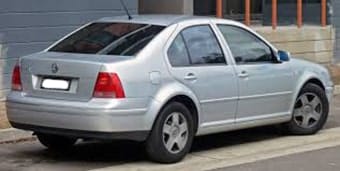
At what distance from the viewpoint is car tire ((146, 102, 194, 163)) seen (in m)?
8.49

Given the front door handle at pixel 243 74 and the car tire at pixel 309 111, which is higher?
the front door handle at pixel 243 74

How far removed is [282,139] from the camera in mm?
10344

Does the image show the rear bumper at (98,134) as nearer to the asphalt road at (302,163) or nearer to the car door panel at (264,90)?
the asphalt road at (302,163)

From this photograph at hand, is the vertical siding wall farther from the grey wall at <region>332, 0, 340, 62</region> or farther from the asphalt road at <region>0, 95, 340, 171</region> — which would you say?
the grey wall at <region>332, 0, 340, 62</region>

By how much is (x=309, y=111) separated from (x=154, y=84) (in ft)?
9.05

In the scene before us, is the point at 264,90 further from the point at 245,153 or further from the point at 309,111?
the point at 309,111

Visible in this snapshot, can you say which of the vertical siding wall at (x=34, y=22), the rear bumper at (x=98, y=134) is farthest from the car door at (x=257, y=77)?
the vertical siding wall at (x=34, y=22)

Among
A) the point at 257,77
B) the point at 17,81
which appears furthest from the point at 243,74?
the point at 17,81

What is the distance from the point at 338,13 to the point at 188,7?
13.5ft

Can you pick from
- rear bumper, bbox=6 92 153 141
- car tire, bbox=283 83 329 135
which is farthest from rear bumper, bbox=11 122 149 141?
car tire, bbox=283 83 329 135

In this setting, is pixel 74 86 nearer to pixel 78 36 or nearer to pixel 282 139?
pixel 78 36

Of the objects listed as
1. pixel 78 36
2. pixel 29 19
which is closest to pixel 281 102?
pixel 78 36

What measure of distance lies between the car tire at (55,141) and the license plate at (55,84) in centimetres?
84

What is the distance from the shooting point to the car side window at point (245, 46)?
9.62 meters
